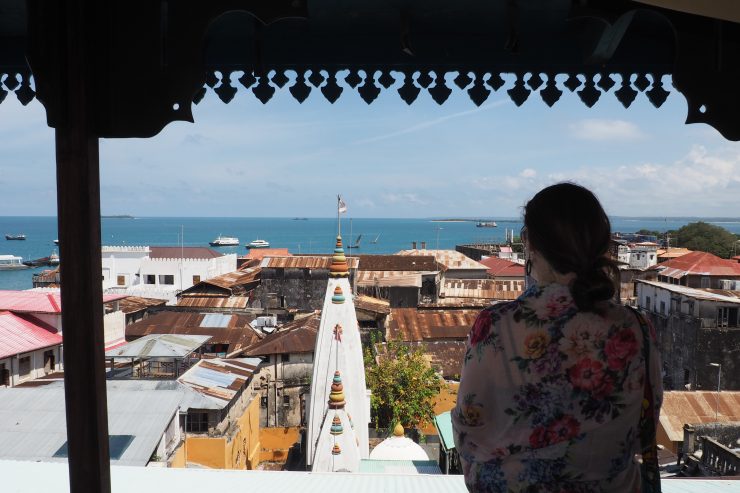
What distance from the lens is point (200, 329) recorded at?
21.1 m

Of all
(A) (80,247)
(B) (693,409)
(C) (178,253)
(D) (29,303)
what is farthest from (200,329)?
(C) (178,253)

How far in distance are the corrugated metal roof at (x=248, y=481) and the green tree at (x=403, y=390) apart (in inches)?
465

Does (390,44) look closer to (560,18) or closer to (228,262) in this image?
(560,18)

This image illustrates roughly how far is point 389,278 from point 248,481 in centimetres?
2679

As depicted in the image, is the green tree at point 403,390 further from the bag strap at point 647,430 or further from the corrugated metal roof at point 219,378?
the bag strap at point 647,430

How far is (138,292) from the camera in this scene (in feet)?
111

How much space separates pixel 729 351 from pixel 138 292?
27.4 meters

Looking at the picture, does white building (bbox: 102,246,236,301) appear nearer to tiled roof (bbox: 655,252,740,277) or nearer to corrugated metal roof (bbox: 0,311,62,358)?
corrugated metal roof (bbox: 0,311,62,358)

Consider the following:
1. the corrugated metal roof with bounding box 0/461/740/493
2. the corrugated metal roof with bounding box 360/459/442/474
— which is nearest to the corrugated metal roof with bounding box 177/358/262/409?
the corrugated metal roof with bounding box 360/459/442/474

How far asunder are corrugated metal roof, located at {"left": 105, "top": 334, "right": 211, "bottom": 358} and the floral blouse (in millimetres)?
13179

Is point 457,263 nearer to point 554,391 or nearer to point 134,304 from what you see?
point 134,304

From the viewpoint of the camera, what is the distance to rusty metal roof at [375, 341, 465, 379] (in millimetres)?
18281

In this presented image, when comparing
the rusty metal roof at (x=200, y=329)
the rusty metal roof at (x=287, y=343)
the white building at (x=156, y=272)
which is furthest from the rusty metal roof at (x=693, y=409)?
the white building at (x=156, y=272)

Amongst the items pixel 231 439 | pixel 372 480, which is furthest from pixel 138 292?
pixel 372 480
